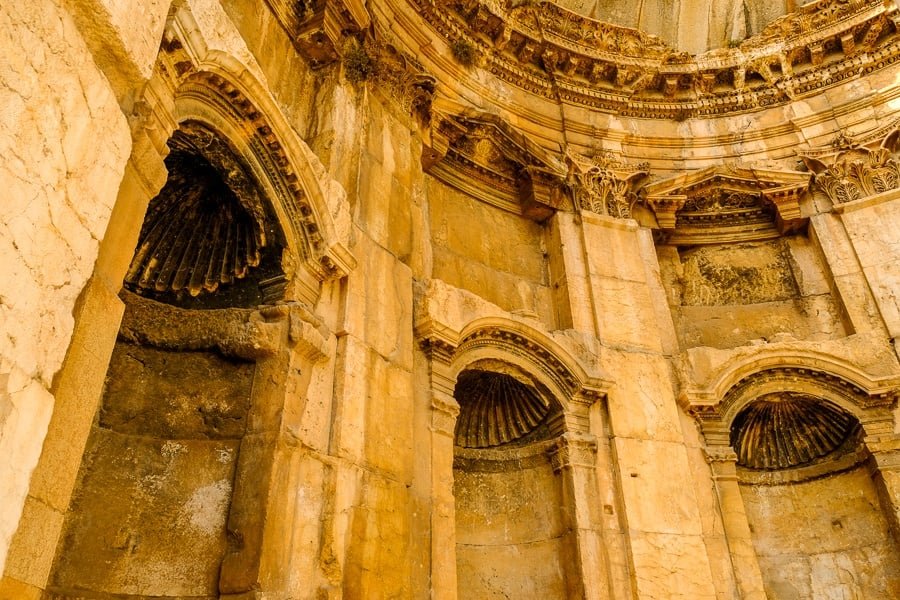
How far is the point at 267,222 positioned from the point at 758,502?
21.7 feet

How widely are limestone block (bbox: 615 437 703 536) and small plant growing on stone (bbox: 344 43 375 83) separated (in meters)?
4.62

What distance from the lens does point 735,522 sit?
23.1ft

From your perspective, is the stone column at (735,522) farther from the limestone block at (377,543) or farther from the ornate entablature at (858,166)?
the ornate entablature at (858,166)

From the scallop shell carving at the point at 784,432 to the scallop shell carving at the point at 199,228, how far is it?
6.17m

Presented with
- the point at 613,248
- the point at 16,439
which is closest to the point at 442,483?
the point at 16,439

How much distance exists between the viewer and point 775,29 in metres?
10.2

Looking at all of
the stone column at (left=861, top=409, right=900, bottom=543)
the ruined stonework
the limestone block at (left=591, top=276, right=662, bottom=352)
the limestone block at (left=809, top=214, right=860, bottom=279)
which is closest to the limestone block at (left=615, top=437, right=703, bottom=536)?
the ruined stonework

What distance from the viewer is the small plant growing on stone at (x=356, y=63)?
258 inches

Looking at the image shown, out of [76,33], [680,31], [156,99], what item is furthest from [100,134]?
[680,31]

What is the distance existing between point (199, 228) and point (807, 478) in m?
7.34

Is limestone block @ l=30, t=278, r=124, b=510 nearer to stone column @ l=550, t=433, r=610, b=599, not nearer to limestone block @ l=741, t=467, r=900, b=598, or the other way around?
stone column @ l=550, t=433, r=610, b=599

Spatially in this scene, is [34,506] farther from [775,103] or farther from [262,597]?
[775,103]

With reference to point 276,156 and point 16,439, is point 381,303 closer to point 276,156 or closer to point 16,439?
point 276,156

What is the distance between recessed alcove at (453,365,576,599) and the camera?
256 inches
